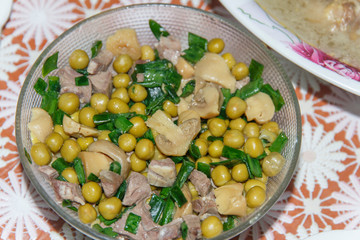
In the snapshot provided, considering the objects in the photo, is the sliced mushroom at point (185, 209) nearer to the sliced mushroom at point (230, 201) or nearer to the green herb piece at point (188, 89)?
the sliced mushroom at point (230, 201)

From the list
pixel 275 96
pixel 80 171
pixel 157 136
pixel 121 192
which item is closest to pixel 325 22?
pixel 275 96

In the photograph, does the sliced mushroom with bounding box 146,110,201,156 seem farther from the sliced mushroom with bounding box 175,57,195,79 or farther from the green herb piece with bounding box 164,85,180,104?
the sliced mushroom with bounding box 175,57,195,79

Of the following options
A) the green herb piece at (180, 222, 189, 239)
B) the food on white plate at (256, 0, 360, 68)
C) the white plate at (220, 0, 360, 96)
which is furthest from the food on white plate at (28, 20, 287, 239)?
the food on white plate at (256, 0, 360, 68)

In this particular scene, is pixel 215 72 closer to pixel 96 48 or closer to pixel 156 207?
pixel 96 48

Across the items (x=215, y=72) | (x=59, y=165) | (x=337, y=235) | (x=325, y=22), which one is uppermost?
(x=325, y=22)

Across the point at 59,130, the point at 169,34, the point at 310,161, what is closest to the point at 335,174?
the point at 310,161

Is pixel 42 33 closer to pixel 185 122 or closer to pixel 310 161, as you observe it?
pixel 185 122
